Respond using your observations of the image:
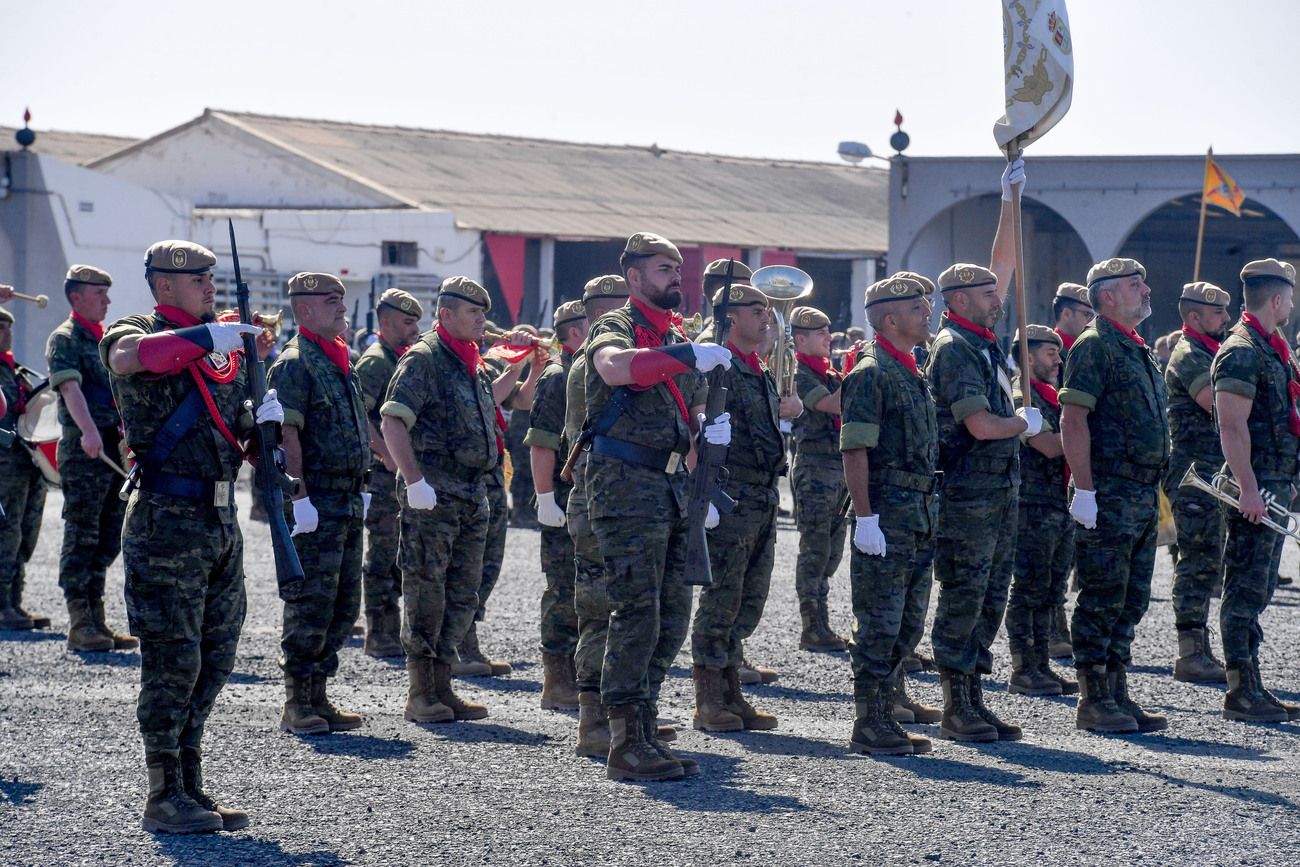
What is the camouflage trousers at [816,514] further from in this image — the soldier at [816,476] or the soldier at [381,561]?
the soldier at [381,561]

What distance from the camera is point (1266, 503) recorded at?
336 inches

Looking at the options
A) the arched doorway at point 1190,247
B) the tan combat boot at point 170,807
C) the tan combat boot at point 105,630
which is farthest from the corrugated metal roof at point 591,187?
the tan combat boot at point 170,807

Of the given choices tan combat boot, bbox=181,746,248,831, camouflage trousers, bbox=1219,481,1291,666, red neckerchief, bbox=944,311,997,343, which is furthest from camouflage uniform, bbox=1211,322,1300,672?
tan combat boot, bbox=181,746,248,831

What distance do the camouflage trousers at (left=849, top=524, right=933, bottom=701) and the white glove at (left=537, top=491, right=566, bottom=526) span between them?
163 cm

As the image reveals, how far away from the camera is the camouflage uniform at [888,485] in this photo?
7566mm

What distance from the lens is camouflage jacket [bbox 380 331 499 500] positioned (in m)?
8.44

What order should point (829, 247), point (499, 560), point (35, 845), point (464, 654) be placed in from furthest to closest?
point (829, 247) < point (499, 560) < point (464, 654) < point (35, 845)

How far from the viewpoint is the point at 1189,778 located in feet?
23.4

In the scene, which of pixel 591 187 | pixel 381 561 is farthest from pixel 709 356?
pixel 591 187

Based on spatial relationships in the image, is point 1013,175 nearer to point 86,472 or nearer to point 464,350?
point 464,350

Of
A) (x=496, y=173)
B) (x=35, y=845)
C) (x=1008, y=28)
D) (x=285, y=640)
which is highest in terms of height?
(x=496, y=173)

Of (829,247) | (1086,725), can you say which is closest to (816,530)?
Answer: (1086,725)

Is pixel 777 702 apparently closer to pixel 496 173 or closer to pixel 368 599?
pixel 368 599

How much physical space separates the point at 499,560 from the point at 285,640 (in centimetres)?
275
